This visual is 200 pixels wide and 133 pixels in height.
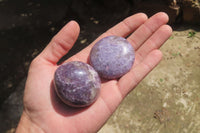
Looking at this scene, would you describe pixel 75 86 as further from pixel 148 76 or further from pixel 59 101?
pixel 148 76

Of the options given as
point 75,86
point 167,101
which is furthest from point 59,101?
point 167,101

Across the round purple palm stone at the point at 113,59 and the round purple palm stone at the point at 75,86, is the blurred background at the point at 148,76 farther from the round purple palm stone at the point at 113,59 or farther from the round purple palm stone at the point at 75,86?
the round purple palm stone at the point at 75,86

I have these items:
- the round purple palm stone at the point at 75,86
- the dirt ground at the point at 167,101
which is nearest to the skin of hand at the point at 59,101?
the round purple palm stone at the point at 75,86

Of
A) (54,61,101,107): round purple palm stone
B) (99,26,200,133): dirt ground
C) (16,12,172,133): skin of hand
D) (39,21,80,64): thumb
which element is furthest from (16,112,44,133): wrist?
(99,26,200,133): dirt ground

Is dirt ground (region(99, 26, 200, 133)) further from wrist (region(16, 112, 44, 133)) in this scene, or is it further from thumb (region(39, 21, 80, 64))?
thumb (region(39, 21, 80, 64))

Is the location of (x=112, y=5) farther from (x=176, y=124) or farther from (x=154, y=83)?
(x=176, y=124)

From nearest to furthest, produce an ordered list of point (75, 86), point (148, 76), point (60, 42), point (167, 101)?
1. point (75, 86)
2. point (60, 42)
3. point (167, 101)
4. point (148, 76)

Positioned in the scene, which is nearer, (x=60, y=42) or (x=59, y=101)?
(x=59, y=101)

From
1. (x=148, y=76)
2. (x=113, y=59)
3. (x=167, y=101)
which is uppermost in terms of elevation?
(x=113, y=59)
